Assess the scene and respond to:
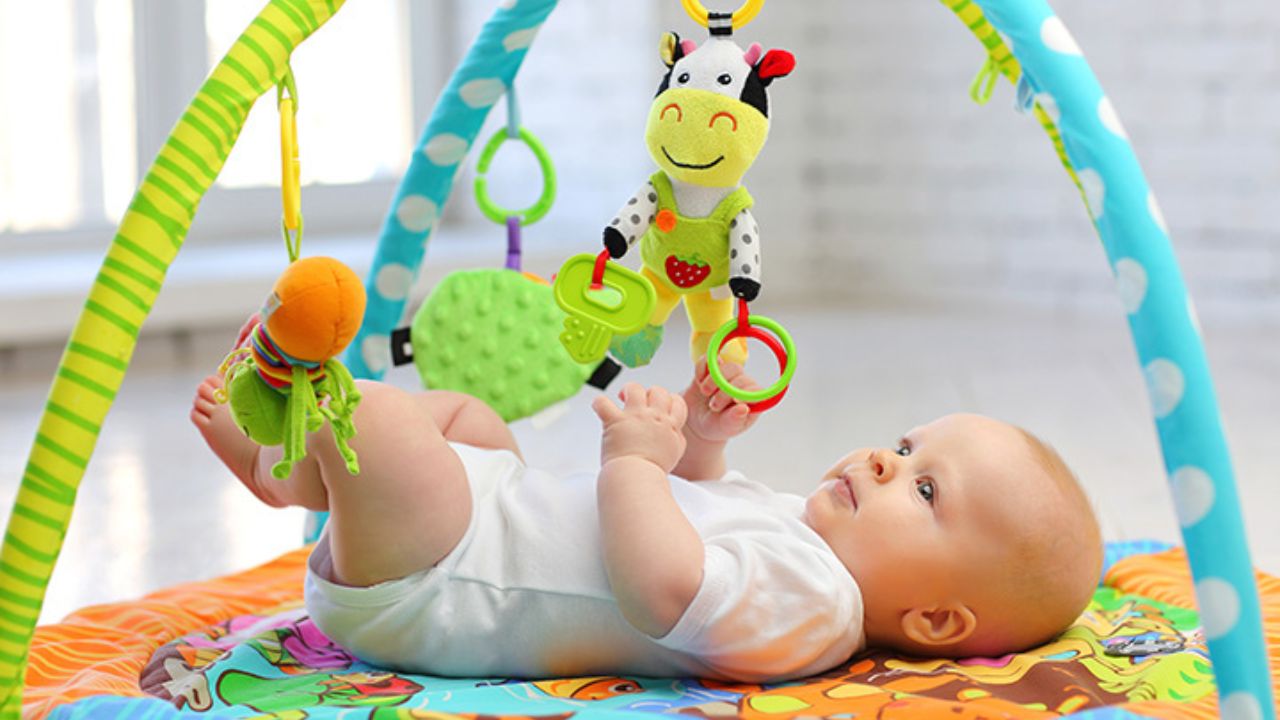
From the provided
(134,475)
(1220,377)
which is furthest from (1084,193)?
(1220,377)

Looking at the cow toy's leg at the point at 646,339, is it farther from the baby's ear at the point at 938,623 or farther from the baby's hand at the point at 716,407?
the baby's ear at the point at 938,623

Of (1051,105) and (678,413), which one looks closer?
(1051,105)

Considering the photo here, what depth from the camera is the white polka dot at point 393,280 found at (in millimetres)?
1343

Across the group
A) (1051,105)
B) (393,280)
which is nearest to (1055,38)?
(1051,105)

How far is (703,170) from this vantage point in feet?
3.26

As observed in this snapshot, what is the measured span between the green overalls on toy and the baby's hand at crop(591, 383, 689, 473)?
7 centimetres

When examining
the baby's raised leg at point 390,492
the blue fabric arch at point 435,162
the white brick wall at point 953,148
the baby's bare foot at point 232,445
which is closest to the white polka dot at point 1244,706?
the baby's raised leg at point 390,492

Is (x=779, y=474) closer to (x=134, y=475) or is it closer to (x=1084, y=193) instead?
(x=134, y=475)

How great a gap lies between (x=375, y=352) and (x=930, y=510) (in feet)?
1.84

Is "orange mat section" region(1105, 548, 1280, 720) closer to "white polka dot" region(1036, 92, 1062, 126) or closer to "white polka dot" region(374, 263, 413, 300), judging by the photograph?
"white polka dot" region(1036, 92, 1062, 126)

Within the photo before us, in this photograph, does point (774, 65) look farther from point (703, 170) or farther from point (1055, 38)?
point (1055, 38)

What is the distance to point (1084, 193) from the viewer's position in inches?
33.5

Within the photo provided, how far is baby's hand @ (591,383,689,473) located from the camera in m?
1.00

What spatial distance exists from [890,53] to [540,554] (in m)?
2.97
